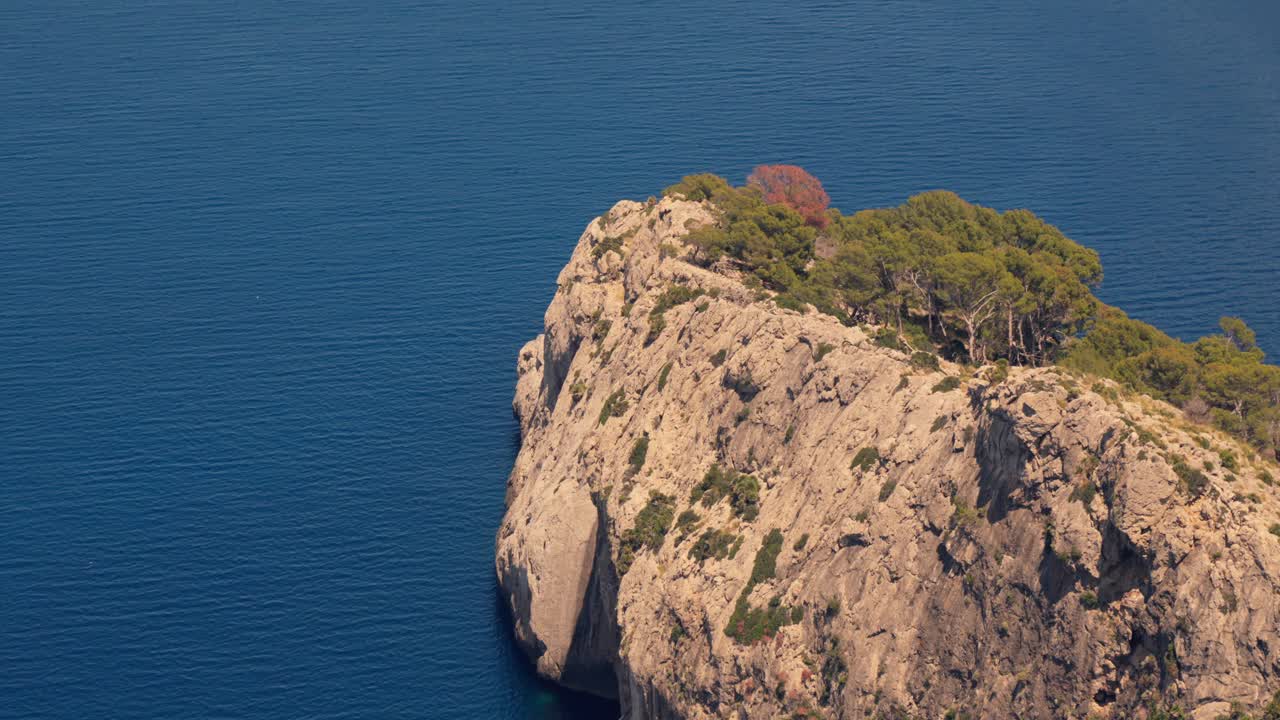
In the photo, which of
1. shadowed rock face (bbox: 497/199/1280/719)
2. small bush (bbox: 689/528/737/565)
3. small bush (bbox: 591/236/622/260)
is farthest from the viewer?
small bush (bbox: 591/236/622/260)

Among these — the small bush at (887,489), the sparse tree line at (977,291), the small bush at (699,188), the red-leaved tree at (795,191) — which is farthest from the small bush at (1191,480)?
the small bush at (699,188)

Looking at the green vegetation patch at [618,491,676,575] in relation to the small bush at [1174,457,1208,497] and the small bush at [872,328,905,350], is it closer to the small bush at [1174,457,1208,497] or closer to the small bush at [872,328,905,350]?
the small bush at [872,328,905,350]

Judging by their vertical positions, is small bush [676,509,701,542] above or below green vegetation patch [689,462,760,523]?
below

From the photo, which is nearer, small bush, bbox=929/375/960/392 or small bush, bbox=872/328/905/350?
small bush, bbox=929/375/960/392

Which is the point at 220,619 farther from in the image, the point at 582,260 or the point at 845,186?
the point at 845,186

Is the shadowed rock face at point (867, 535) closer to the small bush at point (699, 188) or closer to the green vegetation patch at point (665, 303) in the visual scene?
the green vegetation patch at point (665, 303)

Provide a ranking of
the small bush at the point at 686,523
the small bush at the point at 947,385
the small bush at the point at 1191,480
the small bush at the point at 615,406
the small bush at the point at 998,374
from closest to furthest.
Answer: the small bush at the point at 1191,480, the small bush at the point at 998,374, the small bush at the point at 947,385, the small bush at the point at 686,523, the small bush at the point at 615,406

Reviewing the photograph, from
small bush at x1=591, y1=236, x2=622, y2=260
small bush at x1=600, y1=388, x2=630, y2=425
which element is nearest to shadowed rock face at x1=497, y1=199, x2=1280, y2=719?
small bush at x1=600, y1=388, x2=630, y2=425
